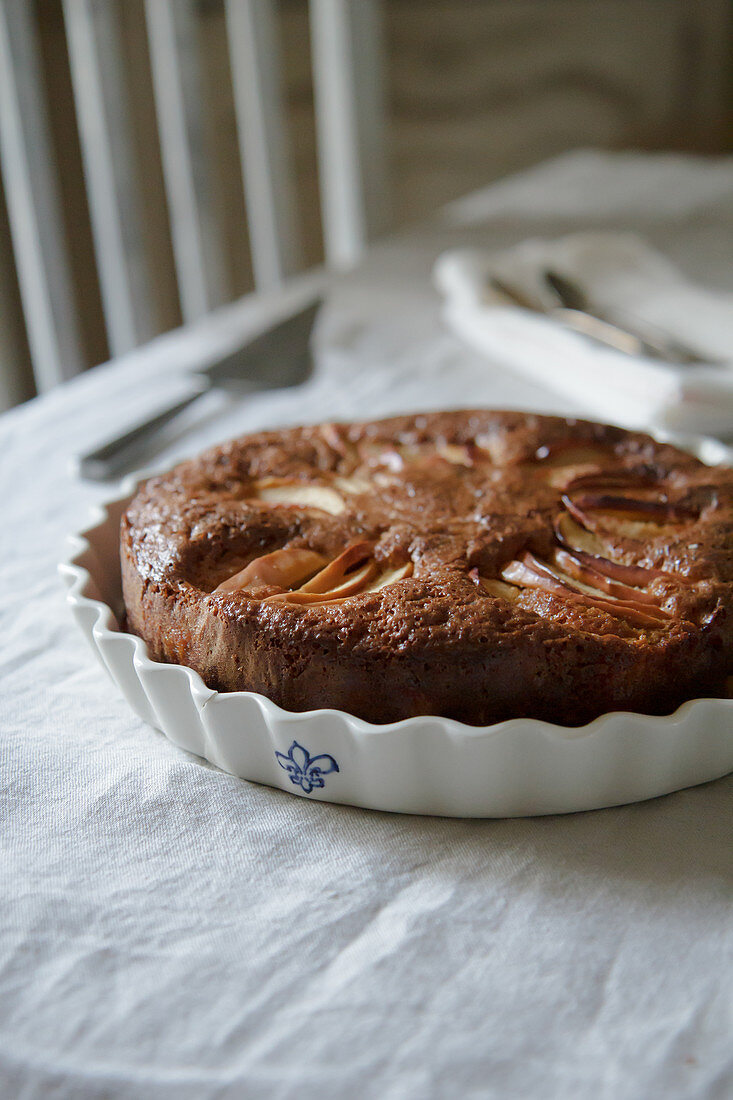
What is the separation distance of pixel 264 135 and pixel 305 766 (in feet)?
7.99

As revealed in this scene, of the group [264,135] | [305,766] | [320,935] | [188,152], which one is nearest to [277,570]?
[305,766]

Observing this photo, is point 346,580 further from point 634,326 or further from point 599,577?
point 634,326

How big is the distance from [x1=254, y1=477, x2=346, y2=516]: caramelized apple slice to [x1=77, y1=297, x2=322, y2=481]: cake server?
0.44 meters

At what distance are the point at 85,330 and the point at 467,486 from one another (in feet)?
8.14

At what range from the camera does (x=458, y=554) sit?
2.45 ft

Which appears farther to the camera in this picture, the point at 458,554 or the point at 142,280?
the point at 142,280

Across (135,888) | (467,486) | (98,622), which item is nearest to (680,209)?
(467,486)

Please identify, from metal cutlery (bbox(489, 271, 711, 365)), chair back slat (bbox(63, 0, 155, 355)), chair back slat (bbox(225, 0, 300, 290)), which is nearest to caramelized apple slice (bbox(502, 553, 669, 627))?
metal cutlery (bbox(489, 271, 711, 365))

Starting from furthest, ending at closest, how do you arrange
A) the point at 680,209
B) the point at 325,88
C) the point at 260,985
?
the point at 325,88 < the point at 680,209 < the point at 260,985

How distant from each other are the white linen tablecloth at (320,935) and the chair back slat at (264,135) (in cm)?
216

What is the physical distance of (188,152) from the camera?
8.41 ft

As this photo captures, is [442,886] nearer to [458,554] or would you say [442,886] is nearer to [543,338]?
[458,554]

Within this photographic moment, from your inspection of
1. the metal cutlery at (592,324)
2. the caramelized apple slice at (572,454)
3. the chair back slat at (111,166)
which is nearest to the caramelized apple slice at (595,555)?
the caramelized apple slice at (572,454)

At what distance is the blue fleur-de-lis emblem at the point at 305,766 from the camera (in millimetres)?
648
